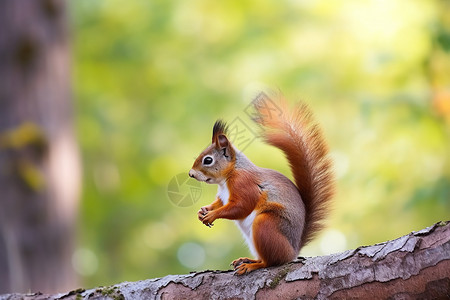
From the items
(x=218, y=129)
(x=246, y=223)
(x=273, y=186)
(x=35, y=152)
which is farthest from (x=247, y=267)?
(x=35, y=152)

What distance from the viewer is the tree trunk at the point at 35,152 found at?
16.3 ft

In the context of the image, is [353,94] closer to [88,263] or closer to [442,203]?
[442,203]

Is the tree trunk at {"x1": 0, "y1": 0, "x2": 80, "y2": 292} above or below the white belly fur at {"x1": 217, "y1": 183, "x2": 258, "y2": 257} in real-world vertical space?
above

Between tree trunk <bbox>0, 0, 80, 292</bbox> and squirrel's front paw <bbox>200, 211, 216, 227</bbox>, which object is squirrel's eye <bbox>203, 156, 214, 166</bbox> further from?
tree trunk <bbox>0, 0, 80, 292</bbox>

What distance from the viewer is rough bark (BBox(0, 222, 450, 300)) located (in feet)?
6.16

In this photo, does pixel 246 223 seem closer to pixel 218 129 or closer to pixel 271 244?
pixel 271 244

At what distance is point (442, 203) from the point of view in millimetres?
3555

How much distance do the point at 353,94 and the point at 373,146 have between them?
3.94 feet

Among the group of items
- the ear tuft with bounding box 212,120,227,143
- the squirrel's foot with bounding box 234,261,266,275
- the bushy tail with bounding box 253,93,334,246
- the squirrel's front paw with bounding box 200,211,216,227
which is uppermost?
the ear tuft with bounding box 212,120,227,143

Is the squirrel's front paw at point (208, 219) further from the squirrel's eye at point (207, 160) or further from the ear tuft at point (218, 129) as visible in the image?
the ear tuft at point (218, 129)

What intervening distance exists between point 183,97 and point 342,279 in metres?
5.63

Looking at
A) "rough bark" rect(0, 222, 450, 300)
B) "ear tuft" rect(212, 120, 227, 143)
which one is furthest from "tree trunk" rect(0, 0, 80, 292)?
"ear tuft" rect(212, 120, 227, 143)

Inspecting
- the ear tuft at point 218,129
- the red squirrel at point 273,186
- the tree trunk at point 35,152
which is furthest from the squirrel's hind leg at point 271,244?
the tree trunk at point 35,152

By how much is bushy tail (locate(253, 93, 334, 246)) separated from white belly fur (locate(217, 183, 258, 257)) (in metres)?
0.27
